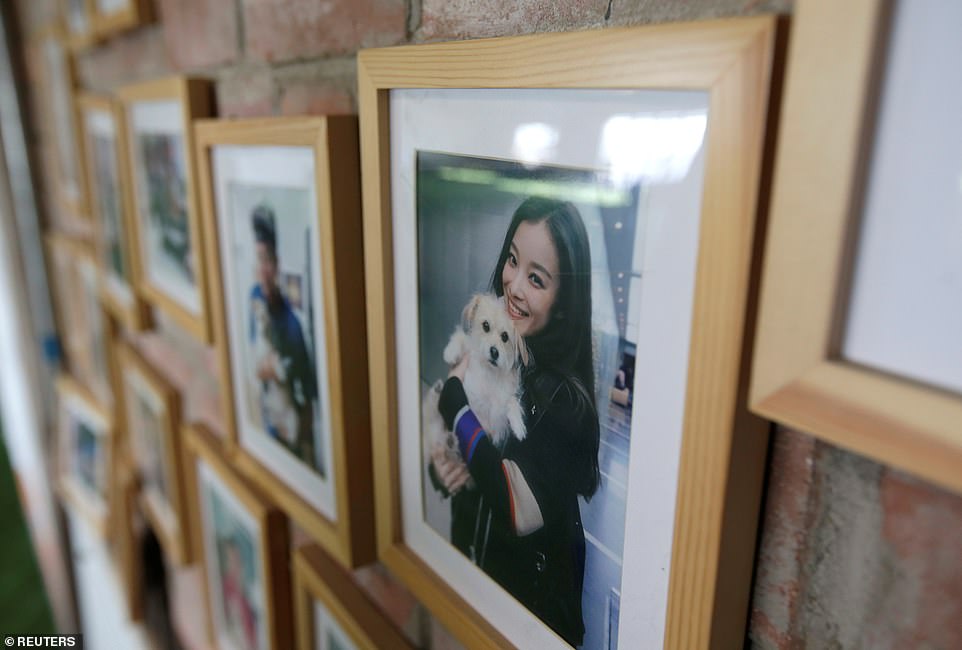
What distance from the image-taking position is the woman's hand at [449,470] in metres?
0.39

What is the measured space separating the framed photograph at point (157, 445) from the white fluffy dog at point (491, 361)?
2.15 feet

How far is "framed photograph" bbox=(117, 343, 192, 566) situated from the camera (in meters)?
0.90

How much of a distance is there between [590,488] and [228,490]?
537mm

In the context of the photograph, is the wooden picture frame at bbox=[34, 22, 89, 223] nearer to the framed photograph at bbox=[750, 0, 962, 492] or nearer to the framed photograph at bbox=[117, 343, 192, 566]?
the framed photograph at bbox=[117, 343, 192, 566]

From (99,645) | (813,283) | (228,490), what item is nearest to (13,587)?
(99,645)

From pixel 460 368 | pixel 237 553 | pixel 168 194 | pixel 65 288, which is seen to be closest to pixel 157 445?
pixel 237 553

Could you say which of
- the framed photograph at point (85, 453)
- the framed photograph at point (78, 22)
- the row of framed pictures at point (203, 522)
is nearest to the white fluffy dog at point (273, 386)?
the row of framed pictures at point (203, 522)

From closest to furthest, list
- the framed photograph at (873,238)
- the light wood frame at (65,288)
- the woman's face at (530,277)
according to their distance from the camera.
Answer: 1. the framed photograph at (873,238)
2. the woman's face at (530,277)
3. the light wood frame at (65,288)

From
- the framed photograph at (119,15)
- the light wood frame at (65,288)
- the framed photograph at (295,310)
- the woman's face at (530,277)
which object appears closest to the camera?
the woman's face at (530,277)

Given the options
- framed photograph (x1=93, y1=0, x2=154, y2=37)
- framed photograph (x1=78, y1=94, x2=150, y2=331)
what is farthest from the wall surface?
framed photograph (x1=78, y1=94, x2=150, y2=331)

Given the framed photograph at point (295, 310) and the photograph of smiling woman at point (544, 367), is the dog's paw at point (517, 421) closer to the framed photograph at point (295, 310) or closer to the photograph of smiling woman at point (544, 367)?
the photograph of smiling woman at point (544, 367)

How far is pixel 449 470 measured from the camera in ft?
1.32

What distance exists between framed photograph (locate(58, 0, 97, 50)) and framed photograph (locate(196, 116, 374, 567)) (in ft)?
1.46

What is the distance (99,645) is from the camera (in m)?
1.39
